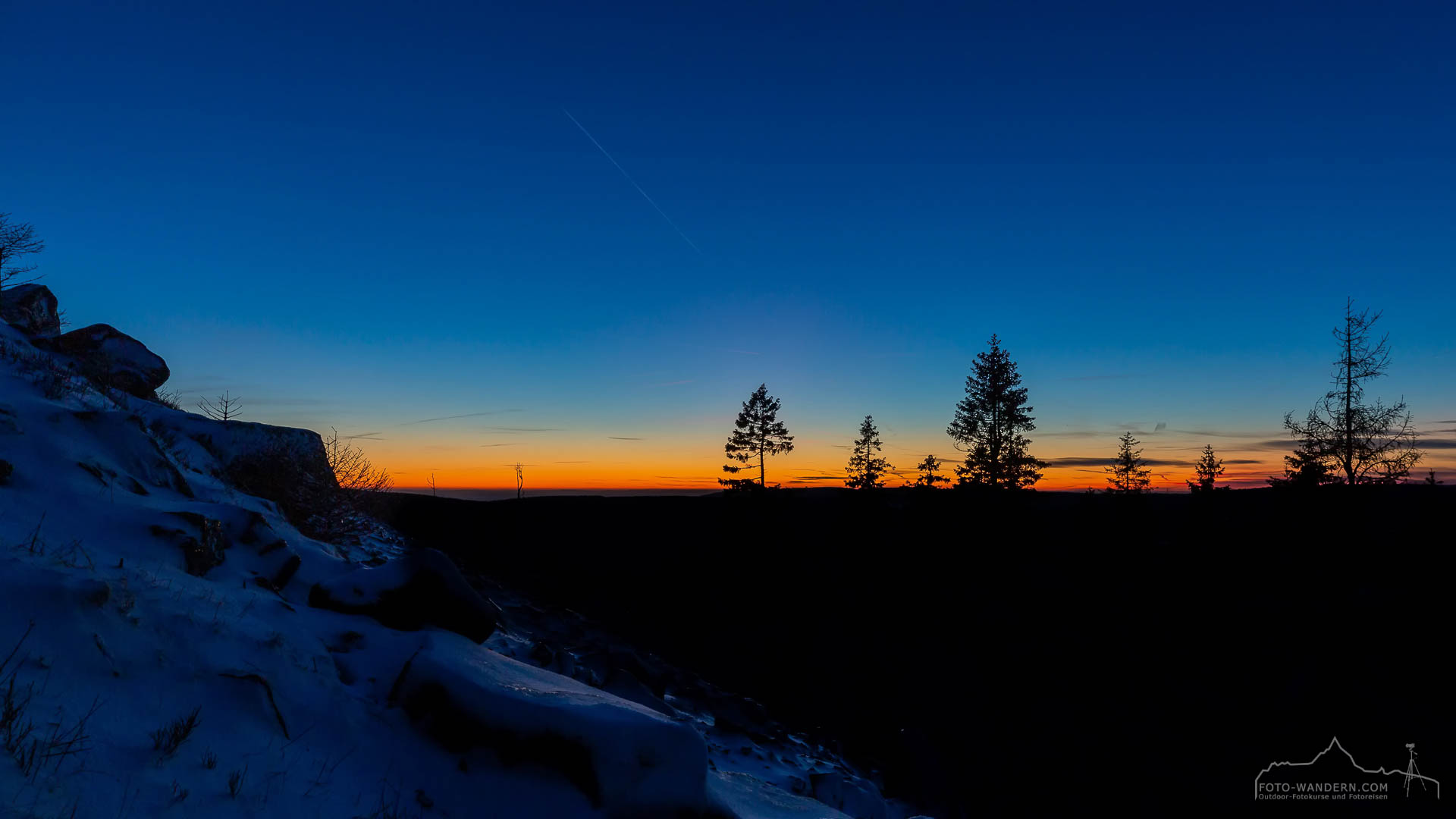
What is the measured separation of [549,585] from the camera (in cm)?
3127

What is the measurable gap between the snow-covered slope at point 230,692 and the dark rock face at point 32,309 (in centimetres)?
1045

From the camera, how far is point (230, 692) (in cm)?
485

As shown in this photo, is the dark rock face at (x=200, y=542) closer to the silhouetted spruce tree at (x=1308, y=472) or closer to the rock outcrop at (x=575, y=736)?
the rock outcrop at (x=575, y=736)

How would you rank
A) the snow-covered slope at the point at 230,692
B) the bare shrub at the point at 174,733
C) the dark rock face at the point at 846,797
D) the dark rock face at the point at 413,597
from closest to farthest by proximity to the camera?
the snow-covered slope at the point at 230,692 → the bare shrub at the point at 174,733 → the dark rock face at the point at 413,597 → the dark rock face at the point at 846,797

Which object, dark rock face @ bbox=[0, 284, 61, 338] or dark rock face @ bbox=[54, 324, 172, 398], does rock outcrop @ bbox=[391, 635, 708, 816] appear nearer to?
dark rock face @ bbox=[54, 324, 172, 398]

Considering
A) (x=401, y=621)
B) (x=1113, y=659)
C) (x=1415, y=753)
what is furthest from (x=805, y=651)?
(x=401, y=621)

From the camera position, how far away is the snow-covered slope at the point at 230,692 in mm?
3990

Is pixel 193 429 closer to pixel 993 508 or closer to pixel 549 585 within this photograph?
pixel 549 585

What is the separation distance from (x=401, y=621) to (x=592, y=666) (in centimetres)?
696

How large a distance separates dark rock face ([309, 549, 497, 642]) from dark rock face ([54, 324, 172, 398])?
1089cm

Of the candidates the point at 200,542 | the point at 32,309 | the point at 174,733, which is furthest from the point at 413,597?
the point at 32,309

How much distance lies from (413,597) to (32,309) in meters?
17.0

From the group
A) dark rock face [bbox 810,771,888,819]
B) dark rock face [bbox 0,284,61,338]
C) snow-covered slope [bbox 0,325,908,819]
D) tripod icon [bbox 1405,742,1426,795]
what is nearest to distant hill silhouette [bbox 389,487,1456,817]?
tripod icon [bbox 1405,742,1426,795]

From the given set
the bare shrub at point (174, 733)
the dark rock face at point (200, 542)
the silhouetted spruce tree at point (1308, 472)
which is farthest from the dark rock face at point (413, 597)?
the silhouetted spruce tree at point (1308, 472)
